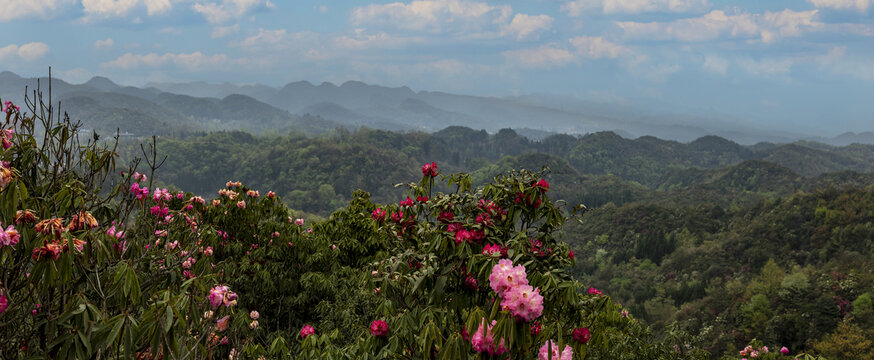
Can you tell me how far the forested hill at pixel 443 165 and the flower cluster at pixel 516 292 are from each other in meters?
74.9

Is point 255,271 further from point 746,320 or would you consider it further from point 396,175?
point 396,175

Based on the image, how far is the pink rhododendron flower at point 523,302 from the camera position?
2.27m

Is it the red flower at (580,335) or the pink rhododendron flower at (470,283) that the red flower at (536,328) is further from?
the pink rhododendron flower at (470,283)

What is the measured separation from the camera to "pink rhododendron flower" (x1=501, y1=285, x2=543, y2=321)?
7.45 feet

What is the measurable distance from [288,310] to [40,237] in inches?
263

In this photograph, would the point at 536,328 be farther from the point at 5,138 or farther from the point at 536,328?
the point at 5,138

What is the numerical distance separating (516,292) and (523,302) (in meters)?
0.06

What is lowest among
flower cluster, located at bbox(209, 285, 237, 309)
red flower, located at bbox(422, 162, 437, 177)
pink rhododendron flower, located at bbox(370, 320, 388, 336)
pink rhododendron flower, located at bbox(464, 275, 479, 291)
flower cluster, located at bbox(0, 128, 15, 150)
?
pink rhododendron flower, located at bbox(370, 320, 388, 336)

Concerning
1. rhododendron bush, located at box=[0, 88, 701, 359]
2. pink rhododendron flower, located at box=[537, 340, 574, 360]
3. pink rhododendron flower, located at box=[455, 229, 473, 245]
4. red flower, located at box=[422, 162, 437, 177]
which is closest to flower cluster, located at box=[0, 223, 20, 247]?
rhododendron bush, located at box=[0, 88, 701, 359]

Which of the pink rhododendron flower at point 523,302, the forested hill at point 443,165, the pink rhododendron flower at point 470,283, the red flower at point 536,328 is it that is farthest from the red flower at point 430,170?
the forested hill at point 443,165

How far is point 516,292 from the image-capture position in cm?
228

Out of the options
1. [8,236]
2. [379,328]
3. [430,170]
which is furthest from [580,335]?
[8,236]

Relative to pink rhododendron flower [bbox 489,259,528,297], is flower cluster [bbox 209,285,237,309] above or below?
below

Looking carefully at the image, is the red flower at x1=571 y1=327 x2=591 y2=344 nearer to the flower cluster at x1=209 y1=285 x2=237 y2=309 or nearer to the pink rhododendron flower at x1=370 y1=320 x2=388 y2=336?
the pink rhododendron flower at x1=370 y1=320 x2=388 y2=336
